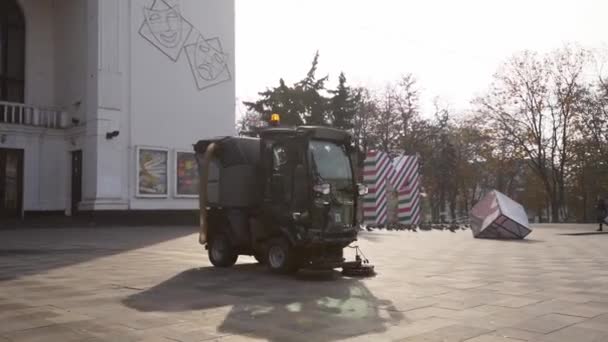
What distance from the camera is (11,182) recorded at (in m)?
24.5

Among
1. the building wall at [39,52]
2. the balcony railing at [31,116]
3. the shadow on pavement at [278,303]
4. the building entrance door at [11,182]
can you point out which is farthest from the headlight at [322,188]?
the building wall at [39,52]

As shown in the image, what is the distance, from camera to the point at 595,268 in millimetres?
11711

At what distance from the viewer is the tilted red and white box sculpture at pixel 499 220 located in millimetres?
21094

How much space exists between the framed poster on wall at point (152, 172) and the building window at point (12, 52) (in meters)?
6.77

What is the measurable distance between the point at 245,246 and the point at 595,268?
7.35 meters

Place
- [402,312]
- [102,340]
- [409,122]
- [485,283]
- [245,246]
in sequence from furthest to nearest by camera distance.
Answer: [409,122], [245,246], [485,283], [402,312], [102,340]

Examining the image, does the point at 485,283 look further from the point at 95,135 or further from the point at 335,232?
the point at 95,135

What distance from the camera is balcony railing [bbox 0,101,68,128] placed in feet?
80.1

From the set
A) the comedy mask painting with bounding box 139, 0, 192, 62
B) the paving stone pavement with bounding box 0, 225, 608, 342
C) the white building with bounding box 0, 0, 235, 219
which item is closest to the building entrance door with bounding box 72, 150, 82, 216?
the white building with bounding box 0, 0, 235, 219

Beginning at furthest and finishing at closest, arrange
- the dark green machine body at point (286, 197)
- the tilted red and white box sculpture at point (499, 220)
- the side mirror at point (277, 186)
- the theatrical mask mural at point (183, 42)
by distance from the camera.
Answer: the theatrical mask mural at point (183, 42) → the tilted red and white box sculpture at point (499, 220) → the side mirror at point (277, 186) → the dark green machine body at point (286, 197)

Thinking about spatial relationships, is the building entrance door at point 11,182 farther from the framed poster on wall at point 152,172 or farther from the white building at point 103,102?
the framed poster on wall at point 152,172

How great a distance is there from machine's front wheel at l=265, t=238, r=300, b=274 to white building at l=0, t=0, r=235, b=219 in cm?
1545

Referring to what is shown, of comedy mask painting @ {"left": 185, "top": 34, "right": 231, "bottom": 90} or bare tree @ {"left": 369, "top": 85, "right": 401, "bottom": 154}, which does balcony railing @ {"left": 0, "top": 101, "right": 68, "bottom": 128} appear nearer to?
comedy mask painting @ {"left": 185, "top": 34, "right": 231, "bottom": 90}

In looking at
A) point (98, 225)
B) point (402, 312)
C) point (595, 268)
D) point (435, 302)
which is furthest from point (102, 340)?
point (98, 225)
